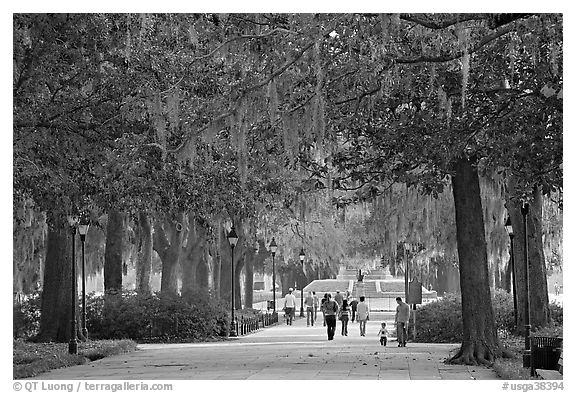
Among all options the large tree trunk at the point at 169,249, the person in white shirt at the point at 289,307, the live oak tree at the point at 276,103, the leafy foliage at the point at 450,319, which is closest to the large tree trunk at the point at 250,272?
the person in white shirt at the point at 289,307

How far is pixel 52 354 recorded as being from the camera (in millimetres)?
23688

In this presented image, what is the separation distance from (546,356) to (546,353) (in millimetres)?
88

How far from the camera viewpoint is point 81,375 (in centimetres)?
1931

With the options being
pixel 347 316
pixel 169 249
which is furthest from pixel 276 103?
pixel 169 249

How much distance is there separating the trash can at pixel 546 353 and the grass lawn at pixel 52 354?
892 cm

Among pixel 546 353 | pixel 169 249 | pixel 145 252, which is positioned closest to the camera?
pixel 546 353

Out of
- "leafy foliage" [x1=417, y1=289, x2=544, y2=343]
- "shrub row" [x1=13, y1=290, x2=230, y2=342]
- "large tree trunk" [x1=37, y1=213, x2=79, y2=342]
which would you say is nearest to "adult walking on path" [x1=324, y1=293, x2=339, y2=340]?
"leafy foliage" [x1=417, y1=289, x2=544, y2=343]

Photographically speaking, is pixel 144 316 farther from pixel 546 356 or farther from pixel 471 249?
pixel 546 356

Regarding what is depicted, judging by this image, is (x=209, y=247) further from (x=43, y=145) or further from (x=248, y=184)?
(x=43, y=145)

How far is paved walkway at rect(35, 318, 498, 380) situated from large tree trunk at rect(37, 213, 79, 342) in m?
2.35

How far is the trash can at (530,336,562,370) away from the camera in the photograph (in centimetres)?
1764

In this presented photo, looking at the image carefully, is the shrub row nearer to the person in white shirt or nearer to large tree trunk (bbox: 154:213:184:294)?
large tree trunk (bbox: 154:213:184:294)

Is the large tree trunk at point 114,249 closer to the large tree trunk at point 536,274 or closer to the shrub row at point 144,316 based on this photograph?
the shrub row at point 144,316
